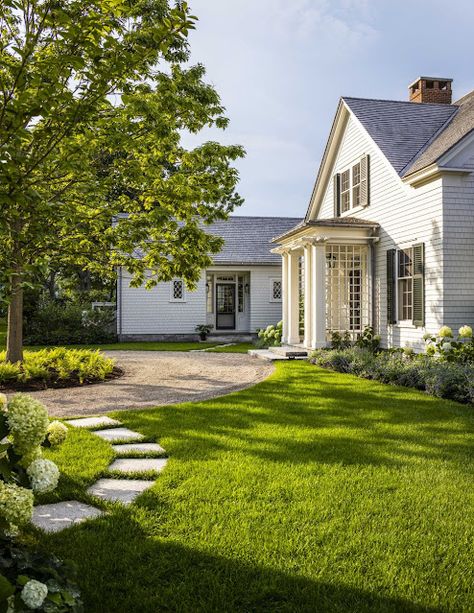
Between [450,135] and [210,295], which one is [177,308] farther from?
[450,135]

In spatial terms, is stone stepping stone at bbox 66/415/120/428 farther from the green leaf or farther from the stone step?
the stone step

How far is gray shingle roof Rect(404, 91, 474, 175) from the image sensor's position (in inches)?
415

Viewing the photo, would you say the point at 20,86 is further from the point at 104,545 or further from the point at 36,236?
the point at 104,545

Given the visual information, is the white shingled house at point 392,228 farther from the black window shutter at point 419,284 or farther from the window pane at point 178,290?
the window pane at point 178,290

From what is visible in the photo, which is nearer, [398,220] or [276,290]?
[398,220]

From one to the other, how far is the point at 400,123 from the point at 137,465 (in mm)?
12588

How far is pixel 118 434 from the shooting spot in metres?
5.58

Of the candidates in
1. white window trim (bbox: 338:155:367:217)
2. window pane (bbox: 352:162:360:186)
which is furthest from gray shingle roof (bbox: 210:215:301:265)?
window pane (bbox: 352:162:360:186)

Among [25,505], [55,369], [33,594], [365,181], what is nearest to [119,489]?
[25,505]

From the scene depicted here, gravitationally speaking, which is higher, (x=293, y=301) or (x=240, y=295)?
(x=240, y=295)

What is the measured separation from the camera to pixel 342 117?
14992 mm

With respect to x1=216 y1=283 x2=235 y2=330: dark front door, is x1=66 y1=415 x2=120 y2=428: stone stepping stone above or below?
below

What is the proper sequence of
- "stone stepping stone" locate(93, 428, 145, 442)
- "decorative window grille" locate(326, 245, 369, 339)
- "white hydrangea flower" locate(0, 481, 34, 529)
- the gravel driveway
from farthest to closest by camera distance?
"decorative window grille" locate(326, 245, 369, 339) < the gravel driveway < "stone stepping stone" locate(93, 428, 145, 442) < "white hydrangea flower" locate(0, 481, 34, 529)

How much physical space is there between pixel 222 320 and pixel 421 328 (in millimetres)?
12323
